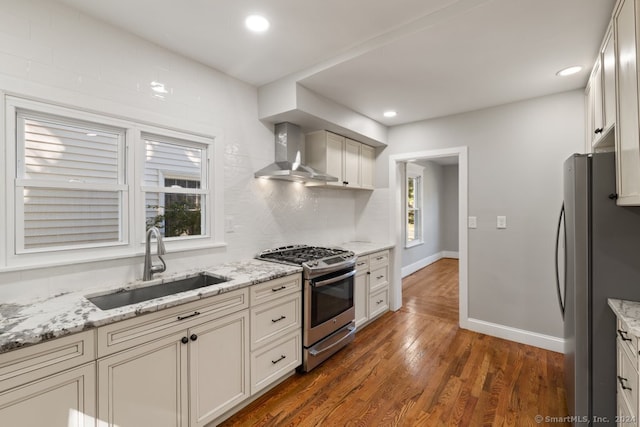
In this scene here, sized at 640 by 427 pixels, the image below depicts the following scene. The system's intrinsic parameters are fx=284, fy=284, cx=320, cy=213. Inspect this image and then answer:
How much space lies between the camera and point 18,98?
62.1 inches

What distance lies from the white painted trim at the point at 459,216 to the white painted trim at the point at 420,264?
1.76 m

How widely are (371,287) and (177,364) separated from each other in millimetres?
2323

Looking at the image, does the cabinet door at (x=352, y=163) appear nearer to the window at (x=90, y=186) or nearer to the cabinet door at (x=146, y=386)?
the window at (x=90, y=186)

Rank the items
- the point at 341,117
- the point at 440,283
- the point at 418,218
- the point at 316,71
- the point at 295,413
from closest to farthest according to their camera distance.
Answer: the point at 295,413
the point at 316,71
the point at 341,117
the point at 440,283
the point at 418,218

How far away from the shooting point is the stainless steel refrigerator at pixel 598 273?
1.56 m

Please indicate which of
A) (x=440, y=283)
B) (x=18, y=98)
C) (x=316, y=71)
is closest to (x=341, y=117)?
(x=316, y=71)

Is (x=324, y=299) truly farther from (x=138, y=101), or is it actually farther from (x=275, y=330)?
(x=138, y=101)

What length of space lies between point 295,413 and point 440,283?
13.2 feet

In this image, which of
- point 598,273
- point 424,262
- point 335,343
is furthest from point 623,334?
point 424,262

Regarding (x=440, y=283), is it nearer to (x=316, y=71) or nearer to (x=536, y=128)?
(x=536, y=128)

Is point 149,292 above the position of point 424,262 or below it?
above

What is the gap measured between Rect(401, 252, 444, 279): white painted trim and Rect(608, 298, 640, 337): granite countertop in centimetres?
410

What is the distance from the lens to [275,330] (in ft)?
7.13

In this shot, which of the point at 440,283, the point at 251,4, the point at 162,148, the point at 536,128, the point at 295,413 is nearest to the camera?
the point at 251,4
